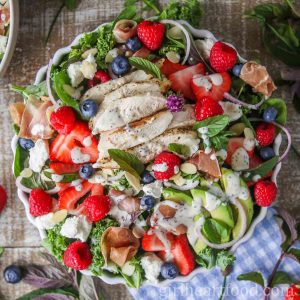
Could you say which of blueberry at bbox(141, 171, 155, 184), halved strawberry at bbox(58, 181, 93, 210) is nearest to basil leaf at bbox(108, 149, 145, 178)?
blueberry at bbox(141, 171, 155, 184)

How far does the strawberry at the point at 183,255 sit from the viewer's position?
2359 mm

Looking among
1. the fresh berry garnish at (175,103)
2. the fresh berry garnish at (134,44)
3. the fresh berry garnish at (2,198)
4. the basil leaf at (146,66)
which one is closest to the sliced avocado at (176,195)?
the fresh berry garnish at (175,103)

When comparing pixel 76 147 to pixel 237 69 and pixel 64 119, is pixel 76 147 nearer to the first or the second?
pixel 64 119

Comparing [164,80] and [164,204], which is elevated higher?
[164,80]

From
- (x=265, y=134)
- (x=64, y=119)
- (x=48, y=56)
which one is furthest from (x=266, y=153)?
(x=48, y=56)

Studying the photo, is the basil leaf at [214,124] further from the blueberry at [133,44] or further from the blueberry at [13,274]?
the blueberry at [13,274]

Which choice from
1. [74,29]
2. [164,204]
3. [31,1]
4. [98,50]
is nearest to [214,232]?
[164,204]

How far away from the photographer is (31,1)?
2705 millimetres

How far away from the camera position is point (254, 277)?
2.52 m

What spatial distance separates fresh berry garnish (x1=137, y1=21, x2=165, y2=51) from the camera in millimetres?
2303

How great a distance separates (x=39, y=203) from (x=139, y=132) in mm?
510

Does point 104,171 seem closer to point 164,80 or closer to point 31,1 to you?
point 164,80

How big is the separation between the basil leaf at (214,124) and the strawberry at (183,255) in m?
0.45

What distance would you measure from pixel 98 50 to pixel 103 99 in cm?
20
